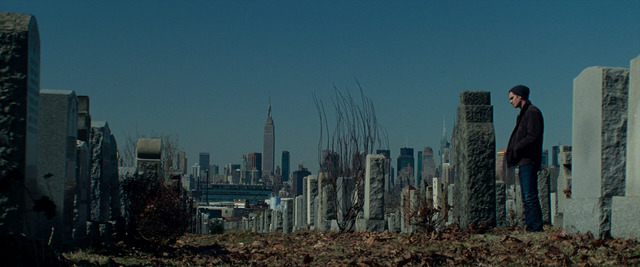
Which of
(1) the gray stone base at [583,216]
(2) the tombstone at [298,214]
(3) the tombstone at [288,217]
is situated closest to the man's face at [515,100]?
(1) the gray stone base at [583,216]

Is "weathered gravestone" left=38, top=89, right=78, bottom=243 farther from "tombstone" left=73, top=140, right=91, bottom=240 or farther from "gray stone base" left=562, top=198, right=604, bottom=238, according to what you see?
"gray stone base" left=562, top=198, right=604, bottom=238

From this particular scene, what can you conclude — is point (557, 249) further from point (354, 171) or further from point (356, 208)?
point (354, 171)

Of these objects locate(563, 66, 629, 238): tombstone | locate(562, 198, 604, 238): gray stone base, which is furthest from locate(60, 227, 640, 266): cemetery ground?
locate(563, 66, 629, 238): tombstone

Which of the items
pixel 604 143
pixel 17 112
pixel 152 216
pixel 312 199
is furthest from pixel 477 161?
pixel 312 199

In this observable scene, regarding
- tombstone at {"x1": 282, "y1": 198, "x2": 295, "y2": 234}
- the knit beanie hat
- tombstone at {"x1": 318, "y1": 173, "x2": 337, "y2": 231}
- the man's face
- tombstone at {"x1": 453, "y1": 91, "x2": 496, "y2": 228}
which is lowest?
tombstone at {"x1": 282, "y1": 198, "x2": 295, "y2": 234}

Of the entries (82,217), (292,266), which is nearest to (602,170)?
(292,266)

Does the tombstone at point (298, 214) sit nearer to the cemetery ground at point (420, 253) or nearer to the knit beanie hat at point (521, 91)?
the cemetery ground at point (420, 253)
